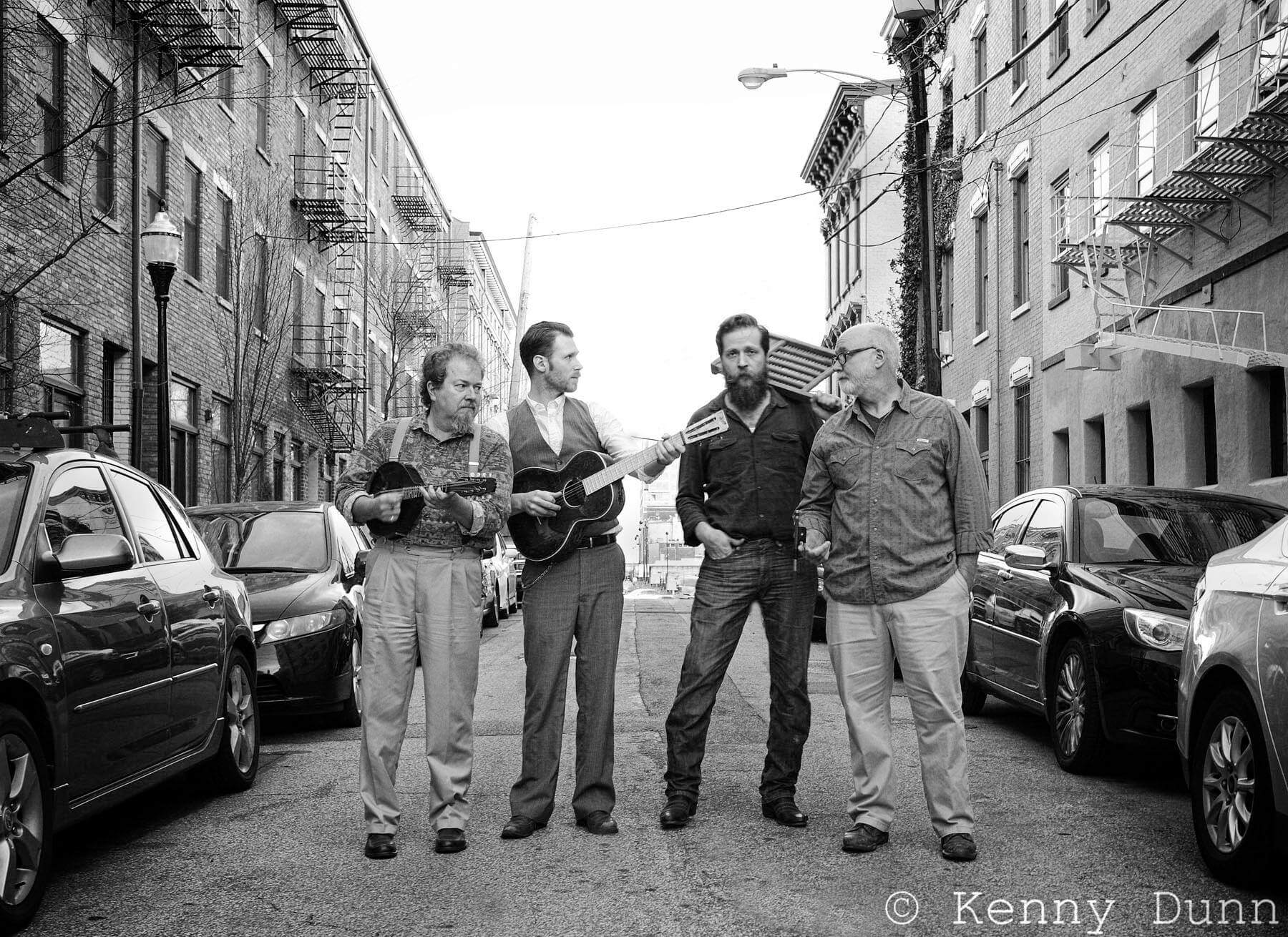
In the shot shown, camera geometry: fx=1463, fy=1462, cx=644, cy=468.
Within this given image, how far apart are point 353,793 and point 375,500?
6.92 ft

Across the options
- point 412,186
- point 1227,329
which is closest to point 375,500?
point 1227,329

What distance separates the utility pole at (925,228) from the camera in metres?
18.0

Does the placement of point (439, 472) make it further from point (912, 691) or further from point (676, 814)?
point (912, 691)

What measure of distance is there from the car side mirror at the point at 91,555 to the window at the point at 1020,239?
20541mm

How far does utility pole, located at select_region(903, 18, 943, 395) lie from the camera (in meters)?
18.0

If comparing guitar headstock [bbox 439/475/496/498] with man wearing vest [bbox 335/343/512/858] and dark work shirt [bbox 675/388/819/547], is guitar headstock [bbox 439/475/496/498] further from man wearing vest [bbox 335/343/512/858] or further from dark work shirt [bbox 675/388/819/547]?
dark work shirt [bbox 675/388/819/547]

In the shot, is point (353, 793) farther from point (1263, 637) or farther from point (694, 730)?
point (1263, 637)

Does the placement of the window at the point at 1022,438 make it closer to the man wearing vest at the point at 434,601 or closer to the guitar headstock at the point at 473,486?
the man wearing vest at the point at 434,601

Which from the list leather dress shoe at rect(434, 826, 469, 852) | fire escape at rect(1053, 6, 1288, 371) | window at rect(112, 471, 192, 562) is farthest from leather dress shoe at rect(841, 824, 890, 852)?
fire escape at rect(1053, 6, 1288, 371)

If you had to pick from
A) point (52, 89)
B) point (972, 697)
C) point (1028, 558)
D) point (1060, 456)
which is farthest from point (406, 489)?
point (1060, 456)

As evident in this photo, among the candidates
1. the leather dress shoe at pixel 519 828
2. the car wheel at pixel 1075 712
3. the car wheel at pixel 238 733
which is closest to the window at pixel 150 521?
the car wheel at pixel 238 733

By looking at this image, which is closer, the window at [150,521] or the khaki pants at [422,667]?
the khaki pants at [422,667]

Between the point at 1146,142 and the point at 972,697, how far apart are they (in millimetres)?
10343

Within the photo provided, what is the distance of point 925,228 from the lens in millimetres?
18266
